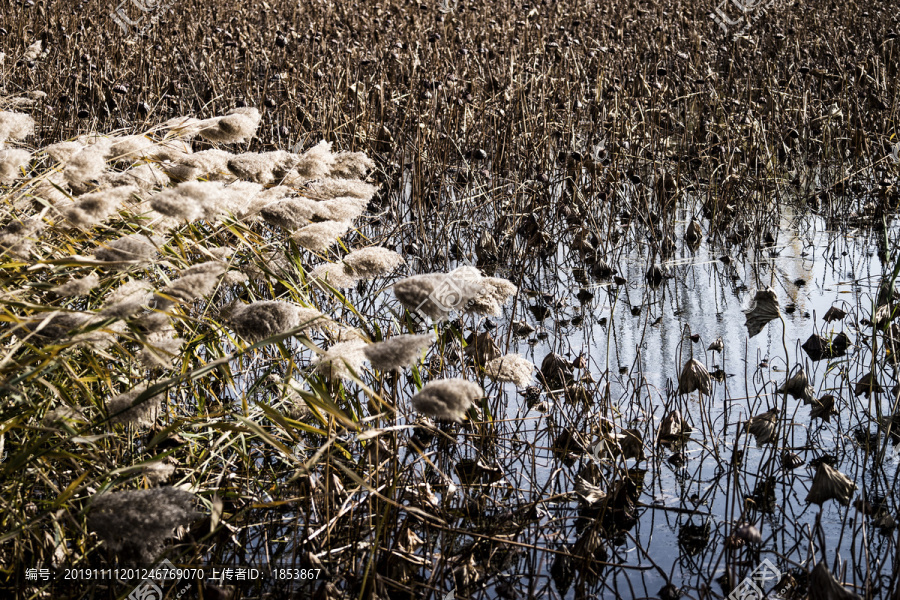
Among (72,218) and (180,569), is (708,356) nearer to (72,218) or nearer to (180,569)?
(180,569)

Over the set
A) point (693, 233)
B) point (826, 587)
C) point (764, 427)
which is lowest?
point (826, 587)

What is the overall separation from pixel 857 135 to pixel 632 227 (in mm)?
1268

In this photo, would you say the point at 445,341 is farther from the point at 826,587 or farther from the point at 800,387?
the point at 826,587

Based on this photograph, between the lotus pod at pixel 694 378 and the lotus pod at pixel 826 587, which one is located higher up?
the lotus pod at pixel 694 378

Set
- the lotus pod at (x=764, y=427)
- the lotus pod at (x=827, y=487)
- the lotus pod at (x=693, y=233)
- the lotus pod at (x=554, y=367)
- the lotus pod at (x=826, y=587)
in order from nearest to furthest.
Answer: the lotus pod at (x=826, y=587)
the lotus pod at (x=827, y=487)
the lotus pod at (x=764, y=427)
the lotus pod at (x=554, y=367)
the lotus pod at (x=693, y=233)

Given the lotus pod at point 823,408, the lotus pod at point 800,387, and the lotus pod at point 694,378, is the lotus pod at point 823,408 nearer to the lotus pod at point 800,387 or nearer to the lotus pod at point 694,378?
the lotus pod at point 800,387

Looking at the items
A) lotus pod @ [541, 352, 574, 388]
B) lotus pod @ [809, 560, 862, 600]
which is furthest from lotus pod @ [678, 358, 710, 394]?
lotus pod @ [809, 560, 862, 600]

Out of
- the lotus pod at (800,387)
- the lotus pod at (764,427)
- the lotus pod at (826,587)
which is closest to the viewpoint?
the lotus pod at (826,587)

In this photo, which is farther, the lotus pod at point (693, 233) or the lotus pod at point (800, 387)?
the lotus pod at point (693, 233)

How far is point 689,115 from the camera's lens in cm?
511

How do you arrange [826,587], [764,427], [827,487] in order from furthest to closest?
[764,427]
[827,487]
[826,587]

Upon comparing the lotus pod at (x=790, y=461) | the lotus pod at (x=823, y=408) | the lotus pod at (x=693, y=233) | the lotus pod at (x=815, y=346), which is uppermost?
the lotus pod at (x=693, y=233)

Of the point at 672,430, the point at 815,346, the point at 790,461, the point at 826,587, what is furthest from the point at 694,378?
the point at 826,587

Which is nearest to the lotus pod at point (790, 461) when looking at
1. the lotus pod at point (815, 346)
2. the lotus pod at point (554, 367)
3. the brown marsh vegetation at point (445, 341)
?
the brown marsh vegetation at point (445, 341)
